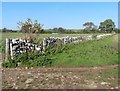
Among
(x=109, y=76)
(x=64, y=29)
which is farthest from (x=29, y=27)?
(x=64, y=29)

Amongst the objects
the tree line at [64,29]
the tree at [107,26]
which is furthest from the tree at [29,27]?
the tree at [107,26]

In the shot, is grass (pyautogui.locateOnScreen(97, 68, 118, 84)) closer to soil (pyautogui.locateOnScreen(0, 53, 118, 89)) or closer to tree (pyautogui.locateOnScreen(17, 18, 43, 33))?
soil (pyautogui.locateOnScreen(0, 53, 118, 89))

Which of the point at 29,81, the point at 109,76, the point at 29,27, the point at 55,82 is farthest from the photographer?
the point at 29,27

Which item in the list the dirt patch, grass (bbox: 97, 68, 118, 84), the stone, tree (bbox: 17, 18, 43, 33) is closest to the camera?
the dirt patch

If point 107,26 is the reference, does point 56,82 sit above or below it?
below

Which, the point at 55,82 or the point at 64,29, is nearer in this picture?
the point at 55,82

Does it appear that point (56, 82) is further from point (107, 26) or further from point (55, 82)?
point (107, 26)

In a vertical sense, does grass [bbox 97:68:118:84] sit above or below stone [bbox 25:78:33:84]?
below

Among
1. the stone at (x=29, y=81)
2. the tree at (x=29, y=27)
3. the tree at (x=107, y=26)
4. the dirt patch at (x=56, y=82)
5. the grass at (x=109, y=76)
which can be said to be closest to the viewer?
the dirt patch at (x=56, y=82)

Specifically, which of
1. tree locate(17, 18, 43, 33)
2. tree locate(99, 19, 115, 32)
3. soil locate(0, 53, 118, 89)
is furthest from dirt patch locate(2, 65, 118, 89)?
tree locate(99, 19, 115, 32)

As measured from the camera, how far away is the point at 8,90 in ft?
28.9

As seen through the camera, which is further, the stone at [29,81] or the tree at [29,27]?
the tree at [29,27]

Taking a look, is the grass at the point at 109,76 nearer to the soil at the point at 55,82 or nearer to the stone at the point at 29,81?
the soil at the point at 55,82

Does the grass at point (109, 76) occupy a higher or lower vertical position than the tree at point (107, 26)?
lower
